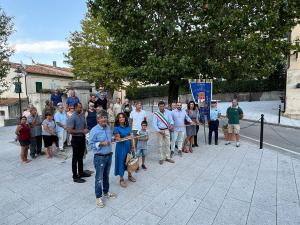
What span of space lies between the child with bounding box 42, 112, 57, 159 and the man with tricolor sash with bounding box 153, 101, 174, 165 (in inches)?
131

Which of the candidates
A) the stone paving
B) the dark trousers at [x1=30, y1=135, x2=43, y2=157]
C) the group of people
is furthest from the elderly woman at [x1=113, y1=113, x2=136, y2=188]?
the dark trousers at [x1=30, y1=135, x2=43, y2=157]

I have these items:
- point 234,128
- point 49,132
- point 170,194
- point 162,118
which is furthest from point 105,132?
point 234,128

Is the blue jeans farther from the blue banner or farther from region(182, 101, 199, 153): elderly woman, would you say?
the blue banner

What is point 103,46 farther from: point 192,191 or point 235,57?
point 192,191

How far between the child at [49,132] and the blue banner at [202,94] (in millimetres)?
5633

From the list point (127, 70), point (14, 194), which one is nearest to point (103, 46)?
point (127, 70)

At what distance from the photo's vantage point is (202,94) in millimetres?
10164

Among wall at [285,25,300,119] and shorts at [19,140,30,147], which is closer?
shorts at [19,140,30,147]

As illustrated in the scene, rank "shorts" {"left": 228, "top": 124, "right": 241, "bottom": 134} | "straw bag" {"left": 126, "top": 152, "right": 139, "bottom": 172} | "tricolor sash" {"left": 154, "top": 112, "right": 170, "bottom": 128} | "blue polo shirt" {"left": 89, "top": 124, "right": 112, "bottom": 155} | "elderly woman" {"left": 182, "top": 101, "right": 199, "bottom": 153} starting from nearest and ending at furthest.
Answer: "blue polo shirt" {"left": 89, "top": 124, "right": 112, "bottom": 155} < "straw bag" {"left": 126, "top": 152, "right": 139, "bottom": 172} < "tricolor sash" {"left": 154, "top": 112, "right": 170, "bottom": 128} < "elderly woman" {"left": 182, "top": 101, "right": 199, "bottom": 153} < "shorts" {"left": 228, "top": 124, "right": 241, "bottom": 134}

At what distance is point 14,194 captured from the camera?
5090 millimetres

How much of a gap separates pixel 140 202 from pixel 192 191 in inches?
46.7

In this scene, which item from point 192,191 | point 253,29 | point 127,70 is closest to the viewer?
point 192,191

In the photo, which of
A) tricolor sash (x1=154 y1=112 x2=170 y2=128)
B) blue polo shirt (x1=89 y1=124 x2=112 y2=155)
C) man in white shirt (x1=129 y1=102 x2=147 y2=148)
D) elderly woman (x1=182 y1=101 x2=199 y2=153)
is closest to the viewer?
blue polo shirt (x1=89 y1=124 x2=112 y2=155)

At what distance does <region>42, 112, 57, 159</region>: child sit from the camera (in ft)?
24.6
